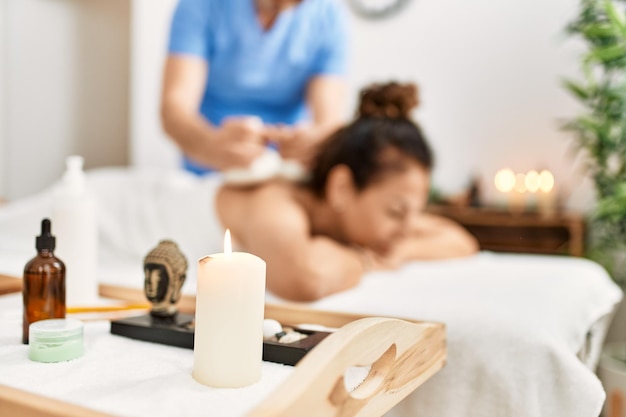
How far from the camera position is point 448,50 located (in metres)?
3.25

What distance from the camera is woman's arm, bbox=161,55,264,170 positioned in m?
1.59

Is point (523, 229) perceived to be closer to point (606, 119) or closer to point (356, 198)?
point (606, 119)

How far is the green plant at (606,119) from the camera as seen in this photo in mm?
1896

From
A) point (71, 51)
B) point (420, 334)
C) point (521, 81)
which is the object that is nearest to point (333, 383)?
point (420, 334)

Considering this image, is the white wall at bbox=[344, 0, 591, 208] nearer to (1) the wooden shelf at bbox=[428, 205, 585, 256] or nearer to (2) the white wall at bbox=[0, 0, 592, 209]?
(2) the white wall at bbox=[0, 0, 592, 209]

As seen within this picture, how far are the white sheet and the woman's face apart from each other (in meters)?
0.11

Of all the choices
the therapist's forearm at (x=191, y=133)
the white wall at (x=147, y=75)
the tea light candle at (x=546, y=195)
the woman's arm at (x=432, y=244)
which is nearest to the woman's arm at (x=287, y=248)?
the therapist's forearm at (x=191, y=133)

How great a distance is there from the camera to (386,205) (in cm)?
151

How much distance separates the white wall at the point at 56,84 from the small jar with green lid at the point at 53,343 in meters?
1.86

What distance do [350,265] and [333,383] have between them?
77cm

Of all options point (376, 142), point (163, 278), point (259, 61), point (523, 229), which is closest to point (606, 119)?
point (523, 229)

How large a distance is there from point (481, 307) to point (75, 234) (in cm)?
66

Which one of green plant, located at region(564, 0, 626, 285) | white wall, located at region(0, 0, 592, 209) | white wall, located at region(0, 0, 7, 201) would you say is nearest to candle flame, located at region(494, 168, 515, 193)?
white wall, located at region(0, 0, 592, 209)

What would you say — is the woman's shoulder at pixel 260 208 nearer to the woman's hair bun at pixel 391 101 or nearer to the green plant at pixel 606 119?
the woman's hair bun at pixel 391 101
